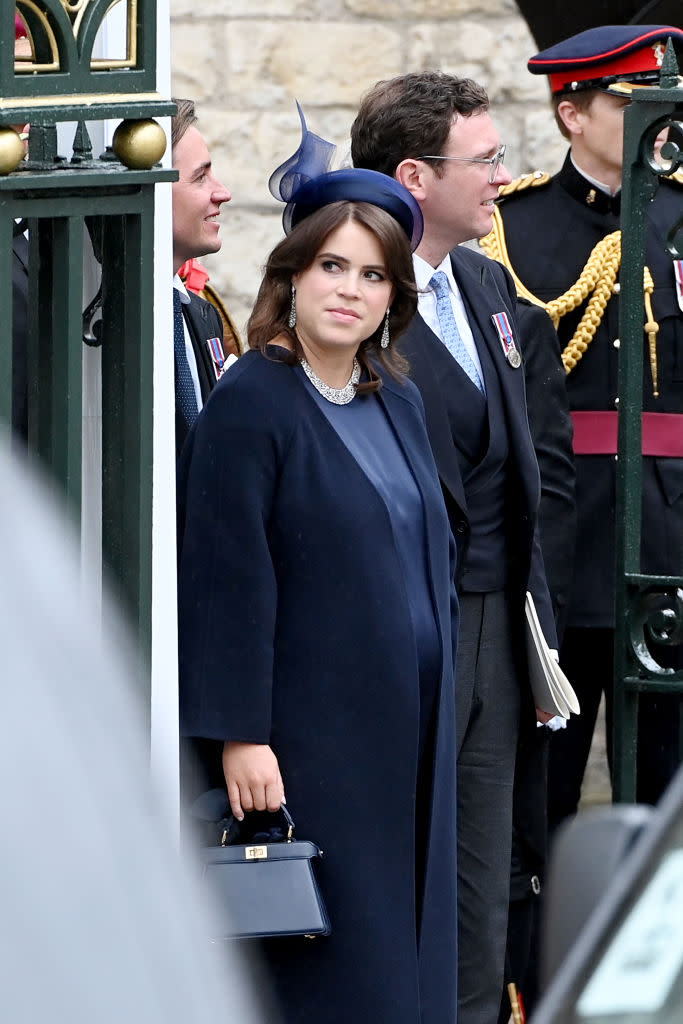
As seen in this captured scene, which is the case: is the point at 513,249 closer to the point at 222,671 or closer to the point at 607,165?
the point at 607,165

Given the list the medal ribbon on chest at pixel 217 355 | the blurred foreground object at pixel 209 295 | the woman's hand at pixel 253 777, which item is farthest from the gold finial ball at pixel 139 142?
the blurred foreground object at pixel 209 295

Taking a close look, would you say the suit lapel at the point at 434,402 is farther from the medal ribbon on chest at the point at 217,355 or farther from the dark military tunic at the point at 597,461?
the dark military tunic at the point at 597,461

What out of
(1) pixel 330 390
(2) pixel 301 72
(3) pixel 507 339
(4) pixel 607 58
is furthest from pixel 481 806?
(2) pixel 301 72

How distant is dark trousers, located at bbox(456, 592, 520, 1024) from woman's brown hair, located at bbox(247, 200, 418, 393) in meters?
0.72

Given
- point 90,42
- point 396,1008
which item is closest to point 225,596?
point 396,1008

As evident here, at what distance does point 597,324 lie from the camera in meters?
4.66

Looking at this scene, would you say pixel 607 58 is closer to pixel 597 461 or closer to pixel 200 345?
pixel 597 461

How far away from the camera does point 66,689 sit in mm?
870

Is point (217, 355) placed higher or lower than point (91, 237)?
lower

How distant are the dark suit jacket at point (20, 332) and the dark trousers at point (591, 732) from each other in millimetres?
1827

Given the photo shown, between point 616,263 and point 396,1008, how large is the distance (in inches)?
84.3

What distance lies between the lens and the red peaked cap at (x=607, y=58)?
4.69 meters

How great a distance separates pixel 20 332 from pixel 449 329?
897 mm

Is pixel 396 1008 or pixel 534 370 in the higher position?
pixel 534 370
